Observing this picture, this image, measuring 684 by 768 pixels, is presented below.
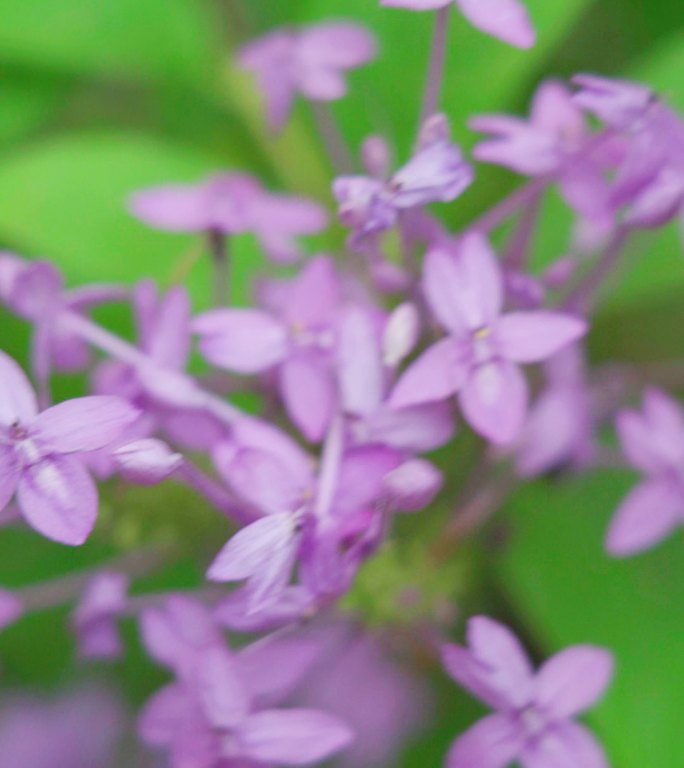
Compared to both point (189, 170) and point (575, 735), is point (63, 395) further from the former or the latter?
point (575, 735)

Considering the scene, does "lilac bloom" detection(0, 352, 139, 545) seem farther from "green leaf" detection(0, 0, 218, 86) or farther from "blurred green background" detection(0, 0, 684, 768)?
"green leaf" detection(0, 0, 218, 86)

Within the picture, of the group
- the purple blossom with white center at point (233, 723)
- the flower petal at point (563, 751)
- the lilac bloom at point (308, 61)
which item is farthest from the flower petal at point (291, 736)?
the lilac bloom at point (308, 61)

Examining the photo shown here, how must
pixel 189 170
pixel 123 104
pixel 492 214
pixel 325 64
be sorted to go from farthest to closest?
pixel 123 104 → pixel 189 170 → pixel 325 64 → pixel 492 214

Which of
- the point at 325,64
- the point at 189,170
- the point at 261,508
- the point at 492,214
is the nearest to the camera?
the point at 261,508

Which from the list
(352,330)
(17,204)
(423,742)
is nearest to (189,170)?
(17,204)

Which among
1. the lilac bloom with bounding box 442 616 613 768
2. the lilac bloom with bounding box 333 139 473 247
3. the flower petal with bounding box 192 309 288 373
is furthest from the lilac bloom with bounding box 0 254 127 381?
the lilac bloom with bounding box 442 616 613 768
